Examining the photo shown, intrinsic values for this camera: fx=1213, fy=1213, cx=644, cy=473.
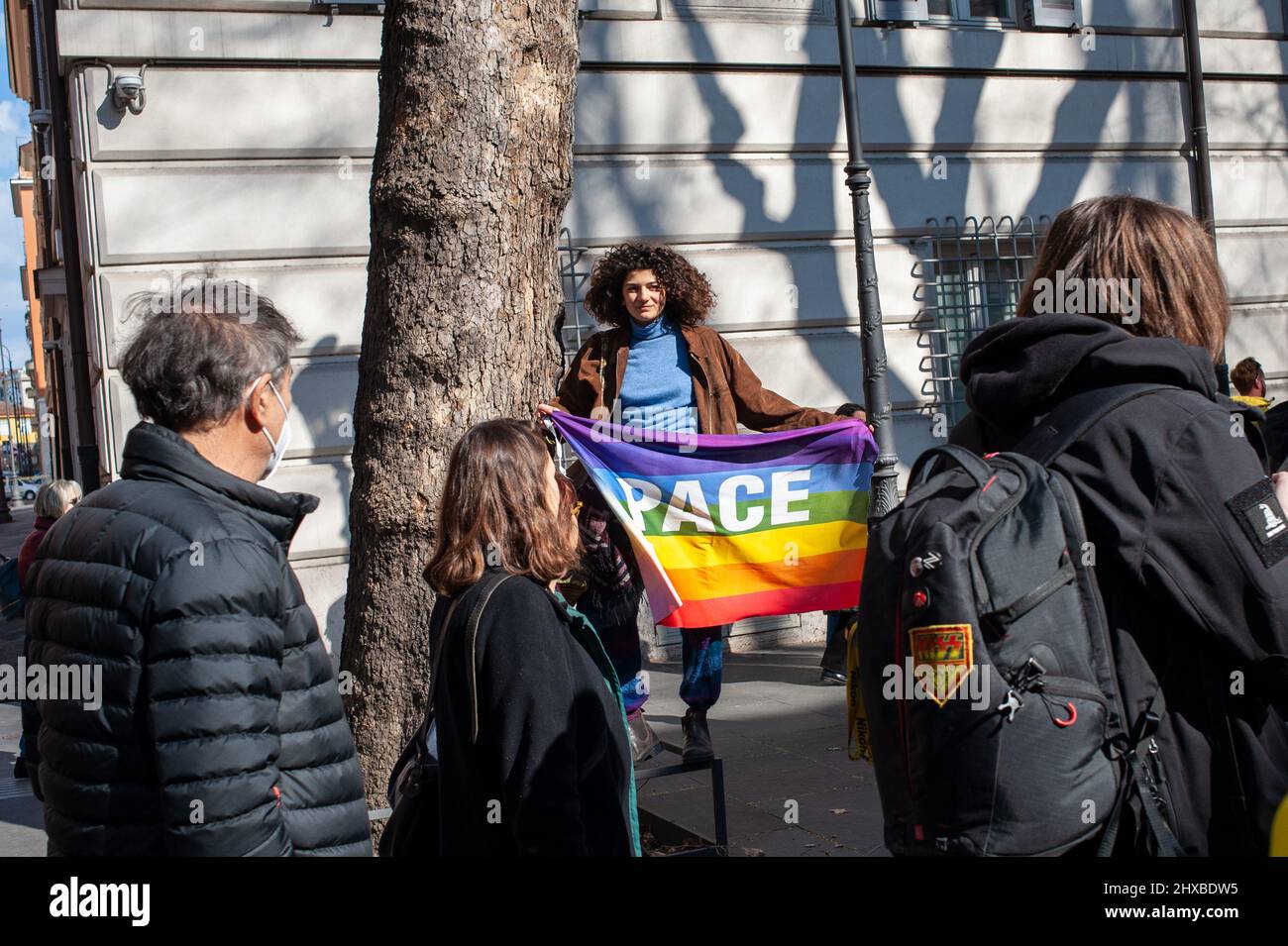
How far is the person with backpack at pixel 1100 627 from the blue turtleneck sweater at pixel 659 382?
11.6ft

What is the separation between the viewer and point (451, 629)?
2662mm

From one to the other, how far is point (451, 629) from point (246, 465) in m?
0.58

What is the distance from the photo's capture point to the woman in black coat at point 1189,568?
1.92 metres

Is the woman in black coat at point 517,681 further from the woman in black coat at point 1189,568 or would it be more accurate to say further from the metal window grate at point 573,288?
the metal window grate at point 573,288

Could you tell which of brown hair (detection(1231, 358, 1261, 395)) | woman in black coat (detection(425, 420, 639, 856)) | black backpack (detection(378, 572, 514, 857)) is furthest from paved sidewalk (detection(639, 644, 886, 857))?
brown hair (detection(1231, 358, 1261, 395))

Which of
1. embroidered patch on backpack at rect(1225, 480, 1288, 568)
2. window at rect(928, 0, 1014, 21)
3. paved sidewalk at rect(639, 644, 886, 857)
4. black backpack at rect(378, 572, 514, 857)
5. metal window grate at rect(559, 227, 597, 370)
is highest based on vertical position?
window at rect(928, 0, 1014, 21)

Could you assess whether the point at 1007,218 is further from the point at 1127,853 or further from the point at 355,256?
the point at 1127,853

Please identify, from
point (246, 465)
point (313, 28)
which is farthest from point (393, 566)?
point (313, 28)

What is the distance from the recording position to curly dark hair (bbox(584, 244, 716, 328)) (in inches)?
222

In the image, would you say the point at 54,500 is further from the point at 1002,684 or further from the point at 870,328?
the point at 1002,684

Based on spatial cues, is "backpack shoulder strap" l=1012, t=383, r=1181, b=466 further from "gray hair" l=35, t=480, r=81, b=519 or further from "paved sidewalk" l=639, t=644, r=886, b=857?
"gray hair" l=35, t=480, r=81, b=519

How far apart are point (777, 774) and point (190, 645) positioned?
4580 millimetres

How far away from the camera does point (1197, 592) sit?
1.92m

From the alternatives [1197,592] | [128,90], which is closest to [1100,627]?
[1197,592]
